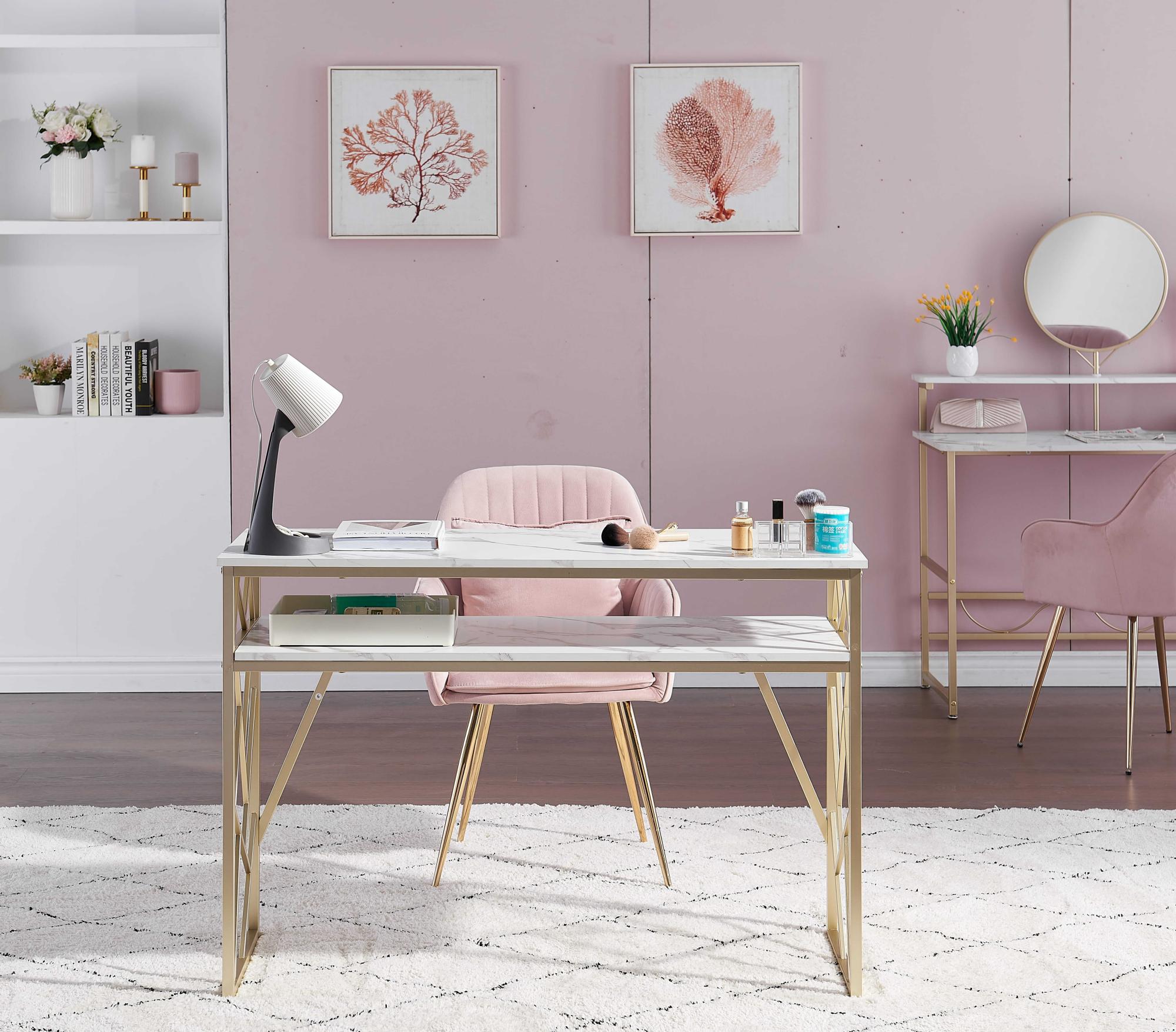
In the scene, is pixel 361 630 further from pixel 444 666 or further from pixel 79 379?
pixel 79 379

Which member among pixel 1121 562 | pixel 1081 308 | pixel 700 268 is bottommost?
pixel 1121 562

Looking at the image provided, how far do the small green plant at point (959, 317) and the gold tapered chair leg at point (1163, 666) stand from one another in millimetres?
1024

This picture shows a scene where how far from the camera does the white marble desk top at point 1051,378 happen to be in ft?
13.2

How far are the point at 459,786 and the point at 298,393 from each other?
3.15 ft

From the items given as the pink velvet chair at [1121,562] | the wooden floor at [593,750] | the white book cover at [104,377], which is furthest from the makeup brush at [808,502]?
the white book cover at [104,377]

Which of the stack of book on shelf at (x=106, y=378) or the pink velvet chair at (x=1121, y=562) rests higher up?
the stack of book on shelf at (x=106, y=378)

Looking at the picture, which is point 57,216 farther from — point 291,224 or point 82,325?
point 291,224

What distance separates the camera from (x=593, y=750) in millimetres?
3582

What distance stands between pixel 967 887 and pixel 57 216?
346 cm

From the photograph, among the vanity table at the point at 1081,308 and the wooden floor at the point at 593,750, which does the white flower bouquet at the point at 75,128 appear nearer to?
the wooden floor at the point at 593,750

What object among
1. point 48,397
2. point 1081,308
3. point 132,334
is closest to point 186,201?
point 132,334

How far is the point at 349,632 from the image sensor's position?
7.28 feet

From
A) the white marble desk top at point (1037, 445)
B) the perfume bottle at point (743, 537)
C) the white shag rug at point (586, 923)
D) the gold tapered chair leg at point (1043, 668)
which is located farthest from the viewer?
the white marble desk top at point (1037, 445)

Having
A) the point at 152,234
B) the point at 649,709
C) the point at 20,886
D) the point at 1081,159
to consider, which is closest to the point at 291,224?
the point at 152,234
